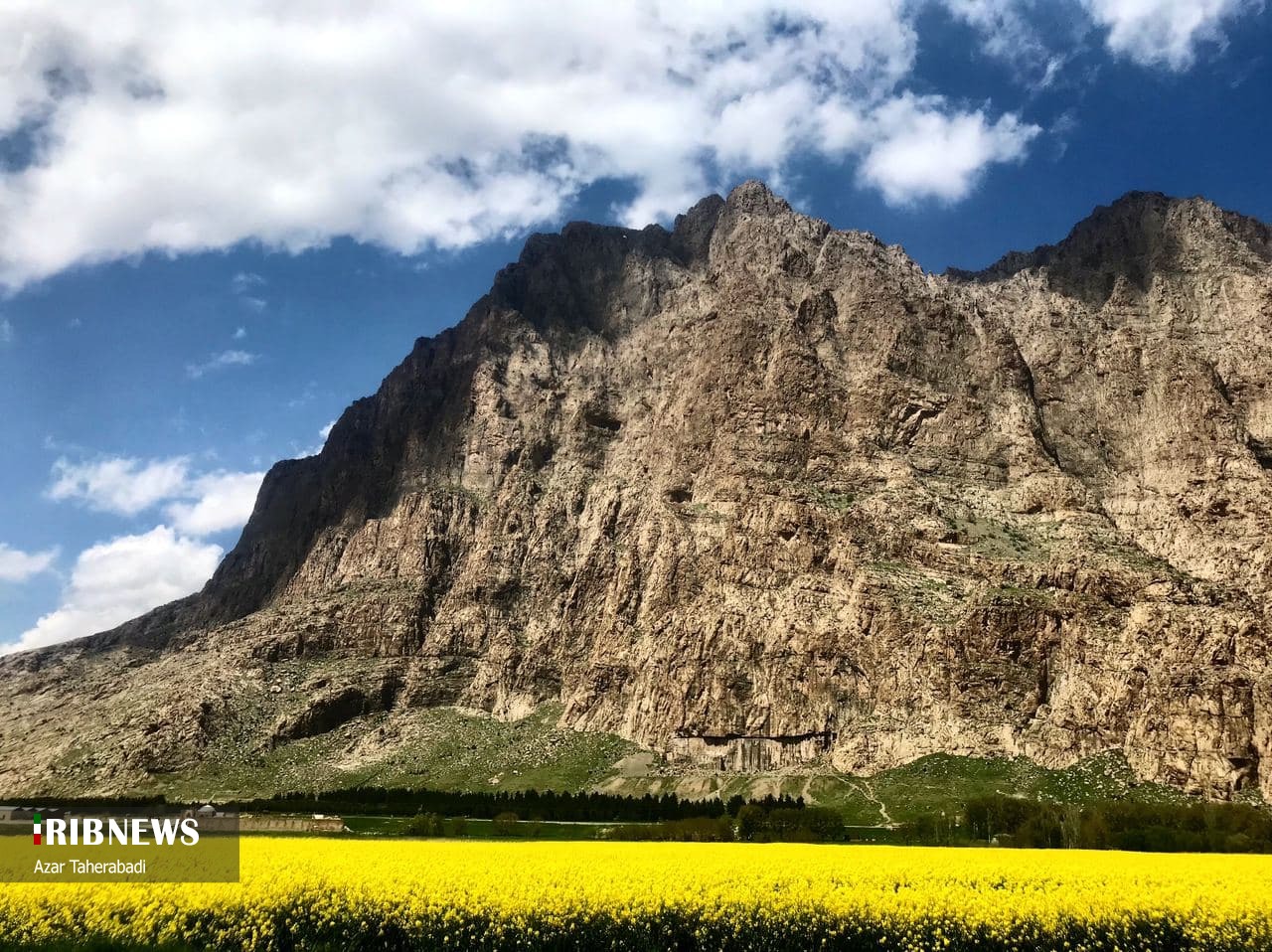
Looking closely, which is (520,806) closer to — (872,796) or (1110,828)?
(872,796)

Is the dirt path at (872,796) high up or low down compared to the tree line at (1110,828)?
down

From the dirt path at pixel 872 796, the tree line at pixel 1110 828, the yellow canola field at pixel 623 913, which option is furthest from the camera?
the dirt path at pixel 872 796

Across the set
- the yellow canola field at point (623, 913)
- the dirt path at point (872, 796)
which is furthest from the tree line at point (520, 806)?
the yellow canola field at point (623, 913)

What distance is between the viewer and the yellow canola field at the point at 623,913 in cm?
2434

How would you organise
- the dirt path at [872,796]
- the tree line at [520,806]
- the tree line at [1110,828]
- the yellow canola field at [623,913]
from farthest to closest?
the dirt path at [872,796] < the tree line at [520,806] < the tree line at [1110,828] < the yellow canola field at [623,913]

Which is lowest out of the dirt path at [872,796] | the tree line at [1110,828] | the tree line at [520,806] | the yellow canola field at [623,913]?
the dirt path at [872,796]

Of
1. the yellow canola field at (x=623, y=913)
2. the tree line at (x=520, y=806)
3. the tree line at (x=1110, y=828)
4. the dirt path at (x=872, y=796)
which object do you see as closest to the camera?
the yellow canola field at (x=623, y=913)

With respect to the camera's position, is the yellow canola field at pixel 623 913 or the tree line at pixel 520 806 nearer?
the yellow canola field at pixel 623 913

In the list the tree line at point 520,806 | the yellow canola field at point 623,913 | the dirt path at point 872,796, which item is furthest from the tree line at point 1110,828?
the yellow canola field at point 623,913

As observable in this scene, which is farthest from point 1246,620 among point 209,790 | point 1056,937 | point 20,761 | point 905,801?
point 20,761

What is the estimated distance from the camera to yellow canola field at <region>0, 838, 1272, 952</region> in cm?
2434

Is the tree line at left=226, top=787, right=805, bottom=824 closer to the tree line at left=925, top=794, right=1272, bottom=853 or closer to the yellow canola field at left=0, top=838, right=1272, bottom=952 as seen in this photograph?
the tree line at left=925, top=794, right=1272, bottom=853

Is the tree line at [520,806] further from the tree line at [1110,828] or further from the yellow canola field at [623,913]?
the yellow canola field at [623,913]

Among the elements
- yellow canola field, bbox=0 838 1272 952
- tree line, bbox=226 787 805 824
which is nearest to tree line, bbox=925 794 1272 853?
tree line, bbox=226 787 805 824
